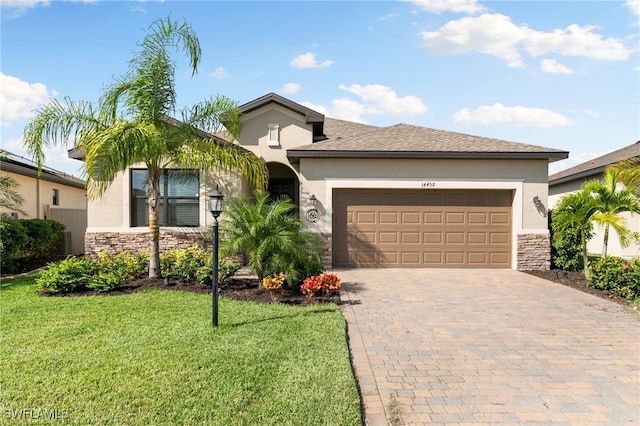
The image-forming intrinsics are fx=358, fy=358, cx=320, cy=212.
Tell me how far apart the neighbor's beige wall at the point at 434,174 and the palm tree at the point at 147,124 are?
284cm

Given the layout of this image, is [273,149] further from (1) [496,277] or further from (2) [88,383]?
→ (2) [88,383]

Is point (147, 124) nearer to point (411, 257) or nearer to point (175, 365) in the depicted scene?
point (175, 365)

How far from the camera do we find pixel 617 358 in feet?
14.9

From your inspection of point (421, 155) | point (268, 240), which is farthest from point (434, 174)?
point (268, 240)

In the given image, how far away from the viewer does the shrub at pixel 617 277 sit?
25.1ft

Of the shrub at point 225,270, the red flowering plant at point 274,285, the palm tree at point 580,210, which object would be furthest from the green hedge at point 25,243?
the palm tree at point 580,210

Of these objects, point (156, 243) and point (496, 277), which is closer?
point (156, 243)

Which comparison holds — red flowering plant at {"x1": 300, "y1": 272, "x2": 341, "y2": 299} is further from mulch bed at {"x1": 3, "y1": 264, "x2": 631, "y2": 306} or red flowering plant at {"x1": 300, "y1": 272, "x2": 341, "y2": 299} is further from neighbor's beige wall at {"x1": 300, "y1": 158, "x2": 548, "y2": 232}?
neighbor's beige wall at {"x1": 300, "y1": 158, "x2": 548, "y2": 232}

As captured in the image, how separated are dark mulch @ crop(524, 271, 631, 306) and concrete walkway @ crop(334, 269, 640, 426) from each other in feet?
0.95

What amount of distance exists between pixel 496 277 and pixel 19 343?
33.4 feet

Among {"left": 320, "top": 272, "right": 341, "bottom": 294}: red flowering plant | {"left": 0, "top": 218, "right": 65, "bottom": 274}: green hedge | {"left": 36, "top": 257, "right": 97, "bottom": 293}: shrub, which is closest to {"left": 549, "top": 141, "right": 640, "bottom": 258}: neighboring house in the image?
{"left": 320, "top": 272, "right": 341, "bottom": 294}: red flowering plant

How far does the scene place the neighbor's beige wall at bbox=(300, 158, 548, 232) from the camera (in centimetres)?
1105

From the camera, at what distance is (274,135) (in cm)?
1278

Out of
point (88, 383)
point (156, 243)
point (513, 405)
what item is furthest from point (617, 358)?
point (156, 243)
